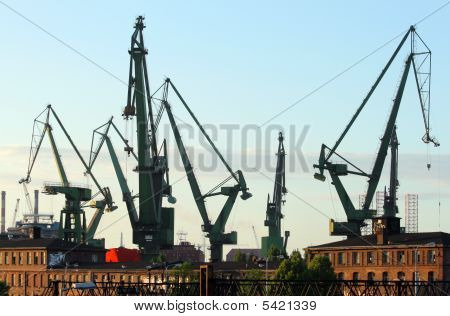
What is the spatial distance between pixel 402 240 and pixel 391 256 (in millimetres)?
2634

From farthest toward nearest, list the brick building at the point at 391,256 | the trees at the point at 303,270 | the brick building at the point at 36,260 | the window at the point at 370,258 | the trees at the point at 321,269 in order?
the brick building at the point at 36,260, the window at the point at 370,258, the brick building at the point at 391,256, the trees at the point at 321,269, the trees at the point at 303,270

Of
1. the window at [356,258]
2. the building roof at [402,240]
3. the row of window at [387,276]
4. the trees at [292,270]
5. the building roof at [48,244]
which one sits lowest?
the row of window at [387,276]

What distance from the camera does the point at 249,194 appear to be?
18362 centimetres

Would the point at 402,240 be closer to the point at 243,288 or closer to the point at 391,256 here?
the point at 391,256

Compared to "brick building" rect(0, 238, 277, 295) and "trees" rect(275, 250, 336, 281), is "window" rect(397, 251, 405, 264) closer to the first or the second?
"trees" rect(275, 250, 336, 281)

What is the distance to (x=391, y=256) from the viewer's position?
137125 millimetres

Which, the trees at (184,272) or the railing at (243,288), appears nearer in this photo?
the railing at (243,288)

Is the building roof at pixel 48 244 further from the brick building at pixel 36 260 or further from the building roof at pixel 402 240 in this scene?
the building roof at pixel 402 240

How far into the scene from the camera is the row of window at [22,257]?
6772 inches

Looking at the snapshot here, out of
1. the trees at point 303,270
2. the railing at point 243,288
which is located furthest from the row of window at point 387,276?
the railing at point 243,288

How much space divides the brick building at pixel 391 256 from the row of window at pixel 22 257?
150 feet
